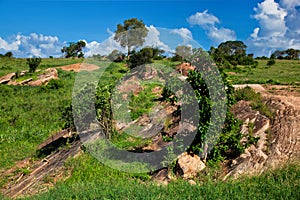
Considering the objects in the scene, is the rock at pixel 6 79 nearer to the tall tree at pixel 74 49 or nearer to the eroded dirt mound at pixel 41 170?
the eroded dirt mound at pixel 41 170

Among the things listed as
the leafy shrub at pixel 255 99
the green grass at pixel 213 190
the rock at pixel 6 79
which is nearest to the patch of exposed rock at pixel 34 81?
the rock at pixel 6 79

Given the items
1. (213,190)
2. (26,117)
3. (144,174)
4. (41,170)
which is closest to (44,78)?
(26,117)

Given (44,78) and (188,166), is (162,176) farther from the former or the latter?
(44,78)

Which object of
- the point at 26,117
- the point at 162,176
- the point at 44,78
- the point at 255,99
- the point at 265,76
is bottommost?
the point at 162,176

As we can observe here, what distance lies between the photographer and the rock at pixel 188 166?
664cm

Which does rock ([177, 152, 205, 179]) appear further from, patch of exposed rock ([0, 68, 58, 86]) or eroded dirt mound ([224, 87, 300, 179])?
patch of exposed rock ([0, 68, 58, 86])

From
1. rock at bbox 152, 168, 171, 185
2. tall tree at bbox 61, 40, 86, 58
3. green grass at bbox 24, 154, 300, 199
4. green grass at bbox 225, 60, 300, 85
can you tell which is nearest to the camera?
green grass at bbox 24, 154, 300, 199

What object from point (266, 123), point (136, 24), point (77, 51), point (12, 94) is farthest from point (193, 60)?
point (77, 51)

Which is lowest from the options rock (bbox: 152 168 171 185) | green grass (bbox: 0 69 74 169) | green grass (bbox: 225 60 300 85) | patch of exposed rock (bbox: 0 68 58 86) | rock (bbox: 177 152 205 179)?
rock (bbox: 152 168 171 185)

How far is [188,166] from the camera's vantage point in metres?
6.73

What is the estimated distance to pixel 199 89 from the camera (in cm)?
755

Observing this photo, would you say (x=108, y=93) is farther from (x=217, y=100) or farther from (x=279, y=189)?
(x=279, y=189)

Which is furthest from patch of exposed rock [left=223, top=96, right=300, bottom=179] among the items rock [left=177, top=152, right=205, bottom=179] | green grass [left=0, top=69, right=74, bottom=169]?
green grass [left=0, top=69, right=74, bottom=169]

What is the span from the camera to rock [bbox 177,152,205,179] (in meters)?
6.64
